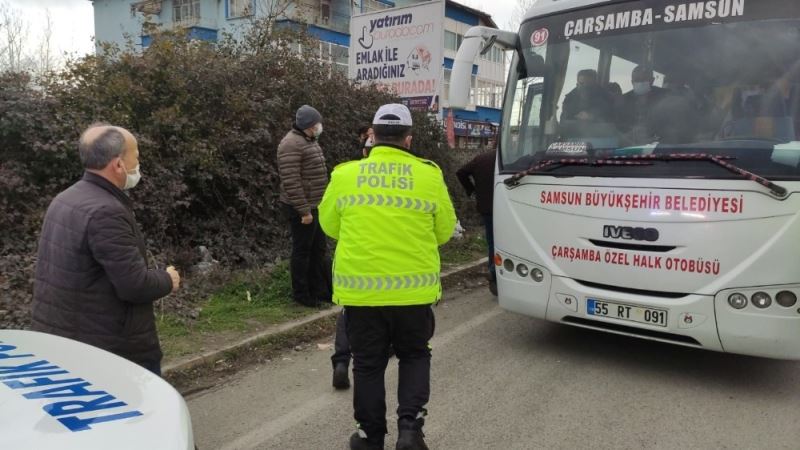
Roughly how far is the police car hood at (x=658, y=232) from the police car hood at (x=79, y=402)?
319cm

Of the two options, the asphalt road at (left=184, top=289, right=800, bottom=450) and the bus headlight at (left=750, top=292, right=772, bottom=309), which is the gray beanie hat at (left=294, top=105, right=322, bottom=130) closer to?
the asphalt road at (left=184, top=289, right=800, bottom=450)

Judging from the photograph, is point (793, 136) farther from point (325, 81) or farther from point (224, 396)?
point (325, 81)

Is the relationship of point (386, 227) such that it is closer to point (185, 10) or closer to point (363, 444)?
point (363, 444)

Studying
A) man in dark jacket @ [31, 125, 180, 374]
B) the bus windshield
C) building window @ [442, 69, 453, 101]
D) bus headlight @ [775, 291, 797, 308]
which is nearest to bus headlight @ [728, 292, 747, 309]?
bus headlight @ [775, 291, 797, 308]

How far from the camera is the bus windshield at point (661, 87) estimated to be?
4.04 metres

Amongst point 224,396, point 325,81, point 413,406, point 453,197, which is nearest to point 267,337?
point 224,396

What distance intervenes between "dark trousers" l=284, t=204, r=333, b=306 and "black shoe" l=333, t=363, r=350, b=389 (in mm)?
1803

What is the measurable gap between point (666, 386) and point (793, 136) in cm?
192

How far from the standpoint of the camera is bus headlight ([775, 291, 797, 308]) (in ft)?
12.5

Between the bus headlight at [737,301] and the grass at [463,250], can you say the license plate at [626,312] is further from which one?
the grass at [463,250]

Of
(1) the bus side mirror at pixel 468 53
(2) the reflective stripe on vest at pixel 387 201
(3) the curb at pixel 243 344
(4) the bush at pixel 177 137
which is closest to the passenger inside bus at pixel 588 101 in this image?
(1) the bus side mirror at pixel 468 53

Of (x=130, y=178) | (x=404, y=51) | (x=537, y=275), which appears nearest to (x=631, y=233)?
(x=537, y=275)

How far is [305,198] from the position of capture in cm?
562

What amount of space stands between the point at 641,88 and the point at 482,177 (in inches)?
101
